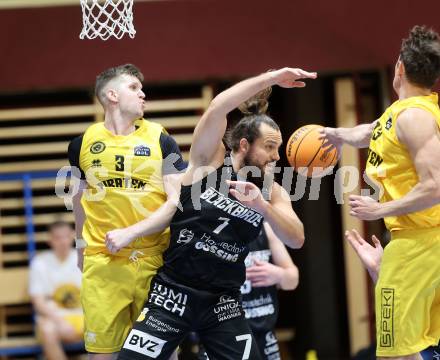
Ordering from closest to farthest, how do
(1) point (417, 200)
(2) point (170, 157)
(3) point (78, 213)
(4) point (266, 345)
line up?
(1) point (417, 200), (2) point (170, 157), (3) point (78, 213), (4) point (266, 345)

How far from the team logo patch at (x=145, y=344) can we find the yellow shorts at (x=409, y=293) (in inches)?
45.9

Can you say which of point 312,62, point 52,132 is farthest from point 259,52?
point 52,132

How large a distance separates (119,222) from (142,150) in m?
0.45

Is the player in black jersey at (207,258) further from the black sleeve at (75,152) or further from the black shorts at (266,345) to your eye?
the black shorts at (266,345)

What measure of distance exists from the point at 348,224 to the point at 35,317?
3003 mm

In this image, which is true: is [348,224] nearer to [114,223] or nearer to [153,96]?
[153,96]

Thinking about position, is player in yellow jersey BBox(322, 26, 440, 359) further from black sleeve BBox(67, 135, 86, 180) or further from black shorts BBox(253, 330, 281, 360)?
black sleeve BBox(67, 135, 86, 180)

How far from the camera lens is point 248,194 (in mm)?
4992

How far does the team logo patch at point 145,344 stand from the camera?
5.09 m

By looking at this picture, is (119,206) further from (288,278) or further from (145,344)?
(288,278)

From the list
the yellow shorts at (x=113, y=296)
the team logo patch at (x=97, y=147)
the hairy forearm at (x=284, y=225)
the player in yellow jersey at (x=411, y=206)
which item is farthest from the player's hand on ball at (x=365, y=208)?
the team logo patch at (x=97, y=147)

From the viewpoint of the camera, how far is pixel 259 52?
8828 millimetres

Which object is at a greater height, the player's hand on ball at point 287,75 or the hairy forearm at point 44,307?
the player's hand on ball at point 287,75

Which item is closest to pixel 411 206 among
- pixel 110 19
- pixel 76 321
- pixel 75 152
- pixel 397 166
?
pixel 397 166
